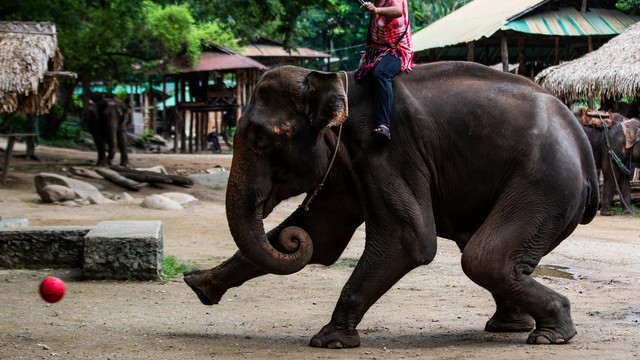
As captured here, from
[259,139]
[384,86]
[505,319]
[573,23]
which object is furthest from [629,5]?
[259,139]

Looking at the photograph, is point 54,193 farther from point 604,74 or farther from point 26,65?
point 604,74

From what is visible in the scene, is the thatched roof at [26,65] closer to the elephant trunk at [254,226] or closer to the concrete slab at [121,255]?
the concrete slab at [121,255]

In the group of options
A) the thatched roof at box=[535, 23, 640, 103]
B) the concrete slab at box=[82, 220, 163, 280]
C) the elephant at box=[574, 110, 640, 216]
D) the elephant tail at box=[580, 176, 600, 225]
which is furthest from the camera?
the thatched roof at box=[535, 23, 640, 103]

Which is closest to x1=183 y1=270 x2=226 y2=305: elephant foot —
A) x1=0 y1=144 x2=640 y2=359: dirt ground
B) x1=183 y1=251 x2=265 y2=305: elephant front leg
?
x1=183 y1=251 x2=265 y2=305: elephant front leg

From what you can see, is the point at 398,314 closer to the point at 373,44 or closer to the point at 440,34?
the point at 373,44

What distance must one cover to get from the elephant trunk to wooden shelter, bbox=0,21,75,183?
35.5 feet

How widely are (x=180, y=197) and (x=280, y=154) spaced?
1072 centimetres

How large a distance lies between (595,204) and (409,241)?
137 centimetres

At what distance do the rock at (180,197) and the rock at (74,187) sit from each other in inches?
47.1

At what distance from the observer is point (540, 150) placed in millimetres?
4922

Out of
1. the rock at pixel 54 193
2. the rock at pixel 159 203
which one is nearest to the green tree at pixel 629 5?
the rock at pixel 159 203

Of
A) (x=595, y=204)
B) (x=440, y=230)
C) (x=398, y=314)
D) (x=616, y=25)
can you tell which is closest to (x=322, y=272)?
(x=398, y=314)

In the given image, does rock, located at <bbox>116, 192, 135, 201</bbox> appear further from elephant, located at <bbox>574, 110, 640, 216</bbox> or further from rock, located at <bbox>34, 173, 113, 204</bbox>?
elephant, located at <bbox>574, 110, 640, 216</bbox>

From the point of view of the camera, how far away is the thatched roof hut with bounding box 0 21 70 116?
567 inches
